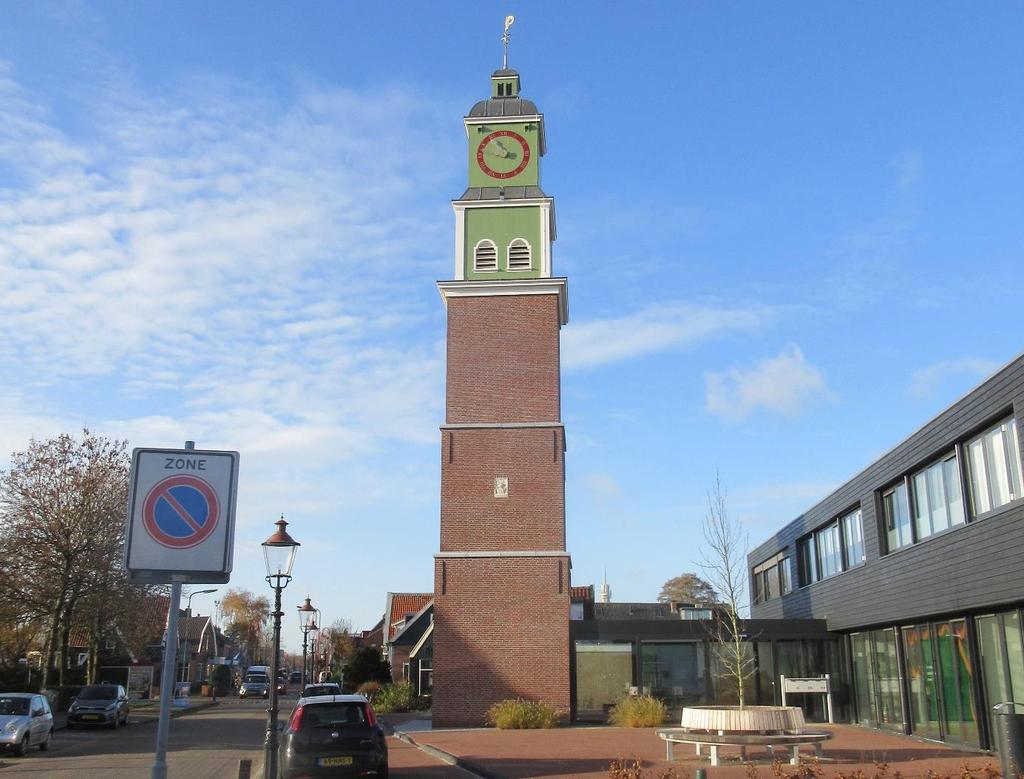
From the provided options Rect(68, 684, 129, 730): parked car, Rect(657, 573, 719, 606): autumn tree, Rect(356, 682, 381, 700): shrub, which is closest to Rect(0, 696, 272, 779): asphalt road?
Rect(68, 684, 129, 730): parked car

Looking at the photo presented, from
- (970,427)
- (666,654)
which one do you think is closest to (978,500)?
(970,427)

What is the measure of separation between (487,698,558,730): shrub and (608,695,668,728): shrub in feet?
6.14

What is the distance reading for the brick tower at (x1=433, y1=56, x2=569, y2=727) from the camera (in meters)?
28.2

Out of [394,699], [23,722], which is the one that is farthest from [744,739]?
[394,699]

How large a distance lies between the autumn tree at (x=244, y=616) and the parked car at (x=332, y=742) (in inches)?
3730

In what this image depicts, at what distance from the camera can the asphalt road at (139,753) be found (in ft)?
60.0

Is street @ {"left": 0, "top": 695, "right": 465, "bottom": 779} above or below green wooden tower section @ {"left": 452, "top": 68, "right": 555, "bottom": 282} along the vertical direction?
below

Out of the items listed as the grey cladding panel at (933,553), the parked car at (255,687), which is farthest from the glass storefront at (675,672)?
the parked car at (255,687)

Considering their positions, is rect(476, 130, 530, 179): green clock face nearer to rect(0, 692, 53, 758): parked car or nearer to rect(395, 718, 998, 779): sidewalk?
rect(395, 718, 998, 779): sidewalk

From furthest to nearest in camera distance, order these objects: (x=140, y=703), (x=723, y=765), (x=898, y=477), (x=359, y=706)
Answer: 1. (x=140, y=703)
2. (x=898, y=477)
3. (x=723, y=765)
4. (x=359, y=706)

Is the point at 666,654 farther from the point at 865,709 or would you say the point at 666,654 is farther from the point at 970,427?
the point at 970,427

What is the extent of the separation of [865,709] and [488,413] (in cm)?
1337

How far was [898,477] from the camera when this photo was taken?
22.6m

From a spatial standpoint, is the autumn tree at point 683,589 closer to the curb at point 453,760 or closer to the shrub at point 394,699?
the shrub at point 394,699
